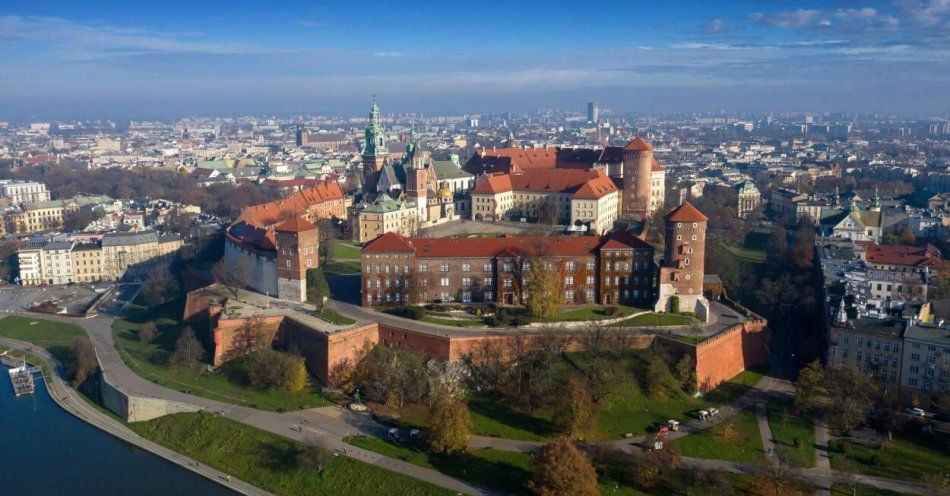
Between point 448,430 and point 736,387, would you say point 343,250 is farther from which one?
point 736,387

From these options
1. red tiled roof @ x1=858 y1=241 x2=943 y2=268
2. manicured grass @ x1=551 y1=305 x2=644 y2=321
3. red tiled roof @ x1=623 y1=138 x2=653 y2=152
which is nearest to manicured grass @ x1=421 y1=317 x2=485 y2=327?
manicured grass @ x1=551 y1=305 x2=644 y2=321

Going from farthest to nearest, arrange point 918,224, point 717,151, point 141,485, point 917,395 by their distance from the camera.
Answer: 1. point 717,151
2. point 918,224
3. point 917,395
4. point 141,485

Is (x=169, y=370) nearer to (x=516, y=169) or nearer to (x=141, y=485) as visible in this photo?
(x=141, y=485)

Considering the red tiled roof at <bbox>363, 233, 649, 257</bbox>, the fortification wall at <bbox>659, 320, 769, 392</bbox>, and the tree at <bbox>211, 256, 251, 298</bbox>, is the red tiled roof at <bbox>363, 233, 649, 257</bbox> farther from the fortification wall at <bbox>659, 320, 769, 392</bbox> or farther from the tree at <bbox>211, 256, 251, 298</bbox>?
the tree at <bbox>211, 256, 251, 298</bbox>

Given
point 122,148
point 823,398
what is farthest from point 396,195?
point 122,148

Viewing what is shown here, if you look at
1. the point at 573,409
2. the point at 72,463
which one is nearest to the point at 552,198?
the point at 573,409

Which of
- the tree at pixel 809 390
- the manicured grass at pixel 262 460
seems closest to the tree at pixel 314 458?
the manicured grass at pixel 262 460

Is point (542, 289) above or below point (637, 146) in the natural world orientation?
below
